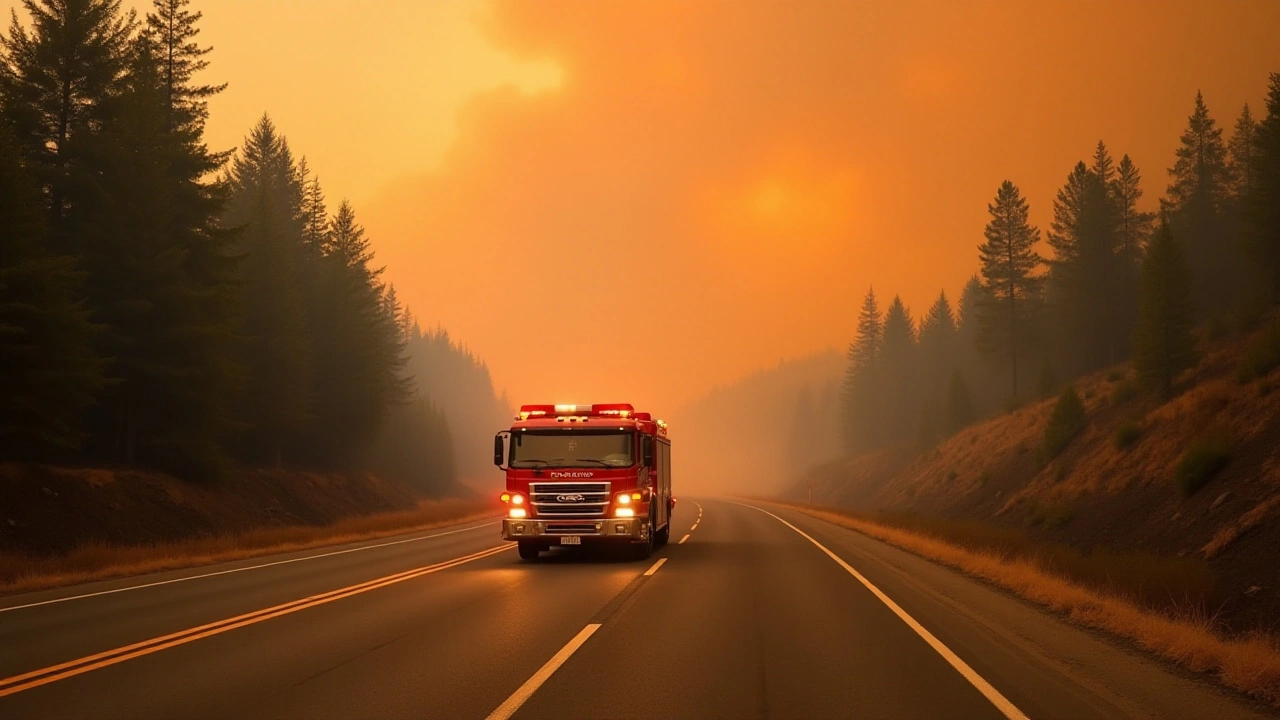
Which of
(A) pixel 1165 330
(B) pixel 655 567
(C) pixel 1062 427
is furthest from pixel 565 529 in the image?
(C) pixel 1062 427

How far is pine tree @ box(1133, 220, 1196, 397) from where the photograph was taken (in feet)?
144

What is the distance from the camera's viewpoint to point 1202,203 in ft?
269

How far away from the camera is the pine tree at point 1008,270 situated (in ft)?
247

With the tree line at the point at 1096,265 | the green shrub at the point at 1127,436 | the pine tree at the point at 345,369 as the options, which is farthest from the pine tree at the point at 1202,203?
the pine tree at the point at 345,369

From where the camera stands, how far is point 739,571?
59.4 ft

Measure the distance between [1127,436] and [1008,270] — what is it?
38641 mm

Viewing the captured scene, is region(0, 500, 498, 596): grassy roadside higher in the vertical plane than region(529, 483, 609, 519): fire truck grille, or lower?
lower

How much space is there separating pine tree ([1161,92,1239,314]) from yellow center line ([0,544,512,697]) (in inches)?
3199

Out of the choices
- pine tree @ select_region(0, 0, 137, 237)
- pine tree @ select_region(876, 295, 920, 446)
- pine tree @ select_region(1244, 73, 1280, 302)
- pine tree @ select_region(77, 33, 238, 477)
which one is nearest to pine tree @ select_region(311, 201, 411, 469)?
pine tree @ select_region(77, 33, 238, 477)

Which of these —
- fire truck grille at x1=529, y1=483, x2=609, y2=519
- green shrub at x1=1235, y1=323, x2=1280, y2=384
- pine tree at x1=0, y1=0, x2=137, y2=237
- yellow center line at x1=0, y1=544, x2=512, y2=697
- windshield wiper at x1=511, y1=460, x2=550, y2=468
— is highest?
pine tree at x1=0, y1=0, x2=137, y2=237

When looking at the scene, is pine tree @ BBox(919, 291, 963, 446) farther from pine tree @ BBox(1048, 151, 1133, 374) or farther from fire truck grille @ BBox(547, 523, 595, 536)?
fire truck grille @ BBox(547, 523, 595, 536)

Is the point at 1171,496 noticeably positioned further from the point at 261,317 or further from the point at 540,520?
the point at 261,317

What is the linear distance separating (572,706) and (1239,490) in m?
25.9

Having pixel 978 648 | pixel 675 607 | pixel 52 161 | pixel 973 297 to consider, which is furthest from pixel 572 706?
pixel 973 297
